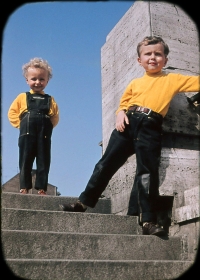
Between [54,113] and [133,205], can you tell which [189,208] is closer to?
[133,205]

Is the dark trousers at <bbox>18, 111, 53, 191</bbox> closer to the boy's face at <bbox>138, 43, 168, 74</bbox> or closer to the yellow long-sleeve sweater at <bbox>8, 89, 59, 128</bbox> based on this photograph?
the yellow long-sleeve sweater at <bbox>8, 89, 59, 128</bbox>

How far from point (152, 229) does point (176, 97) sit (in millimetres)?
1510

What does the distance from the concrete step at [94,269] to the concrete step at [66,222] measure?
26.0 inches

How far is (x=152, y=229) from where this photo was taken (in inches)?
115

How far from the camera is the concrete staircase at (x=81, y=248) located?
Answer: 89.7 inches

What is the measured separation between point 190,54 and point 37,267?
9.59ft

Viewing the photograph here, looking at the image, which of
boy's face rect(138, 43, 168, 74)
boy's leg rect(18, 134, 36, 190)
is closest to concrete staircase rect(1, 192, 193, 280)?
boy's leg rect(18, 134, 36, 190)

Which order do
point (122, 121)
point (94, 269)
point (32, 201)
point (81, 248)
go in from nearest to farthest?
point (94, 269)
point (81, 248)
point (122, 121)
point (32, 201)

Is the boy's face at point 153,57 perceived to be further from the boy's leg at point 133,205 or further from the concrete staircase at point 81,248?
the concrete staircase at point 81,248

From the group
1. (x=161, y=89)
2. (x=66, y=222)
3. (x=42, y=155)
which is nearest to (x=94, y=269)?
(x=66, y=222)

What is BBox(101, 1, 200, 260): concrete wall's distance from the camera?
140 inches

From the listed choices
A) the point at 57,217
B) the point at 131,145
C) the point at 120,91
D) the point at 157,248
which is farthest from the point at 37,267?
the point at 120,91

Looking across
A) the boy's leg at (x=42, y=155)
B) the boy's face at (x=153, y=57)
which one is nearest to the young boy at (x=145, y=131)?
the boy's face at (x=153, y=57)

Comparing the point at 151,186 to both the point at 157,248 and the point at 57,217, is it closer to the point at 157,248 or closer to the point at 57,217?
the point at 157,248
